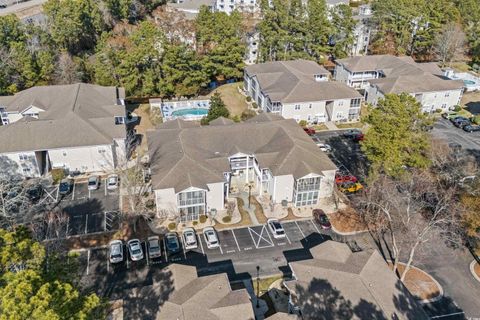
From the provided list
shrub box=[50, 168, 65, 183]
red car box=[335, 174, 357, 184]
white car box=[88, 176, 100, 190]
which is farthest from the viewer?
shrub box=[50, 168, 65, 183]

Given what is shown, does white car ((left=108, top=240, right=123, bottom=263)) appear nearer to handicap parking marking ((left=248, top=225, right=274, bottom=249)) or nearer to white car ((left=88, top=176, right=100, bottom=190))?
white car ((left=88, top=176, right=100, bottom=190))

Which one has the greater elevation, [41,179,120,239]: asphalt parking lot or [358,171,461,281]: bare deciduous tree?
[358,171,461,281]: bare deciduous tree

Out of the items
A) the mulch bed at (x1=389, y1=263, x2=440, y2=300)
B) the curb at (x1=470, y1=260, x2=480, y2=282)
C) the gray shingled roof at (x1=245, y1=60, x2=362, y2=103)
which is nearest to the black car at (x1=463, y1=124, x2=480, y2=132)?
the gray shingled roof at (x1=245, y1=60, x2=362, y2=103)

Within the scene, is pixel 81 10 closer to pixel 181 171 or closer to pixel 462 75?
pixel 181 171

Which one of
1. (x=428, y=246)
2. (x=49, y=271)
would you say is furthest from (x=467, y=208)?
(x=49, y=271)

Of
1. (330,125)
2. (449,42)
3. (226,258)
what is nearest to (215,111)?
(330,125)

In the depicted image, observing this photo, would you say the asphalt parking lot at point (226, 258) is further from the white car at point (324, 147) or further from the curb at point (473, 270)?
the white car at point (324, 147)

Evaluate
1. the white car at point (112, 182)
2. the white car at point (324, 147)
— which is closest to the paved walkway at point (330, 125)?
the white car at point (324, 147)
